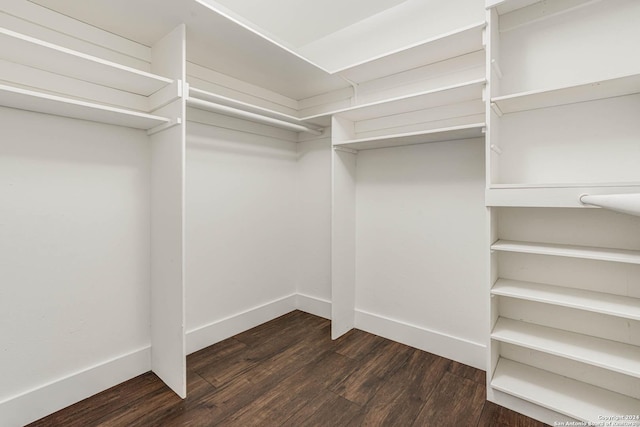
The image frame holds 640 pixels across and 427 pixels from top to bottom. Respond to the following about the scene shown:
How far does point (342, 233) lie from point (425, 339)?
104cm

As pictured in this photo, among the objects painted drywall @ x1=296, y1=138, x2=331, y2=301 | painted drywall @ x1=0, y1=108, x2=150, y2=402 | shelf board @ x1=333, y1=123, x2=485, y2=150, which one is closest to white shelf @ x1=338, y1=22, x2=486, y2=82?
shelf board @ x1=333, y1=123, x2=485, y2=150

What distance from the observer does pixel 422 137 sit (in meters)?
2.00

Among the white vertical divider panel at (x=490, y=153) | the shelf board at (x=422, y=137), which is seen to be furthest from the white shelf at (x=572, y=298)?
the shelf board at (x=422, y=137)

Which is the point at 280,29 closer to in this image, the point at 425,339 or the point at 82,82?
the point at 82,82

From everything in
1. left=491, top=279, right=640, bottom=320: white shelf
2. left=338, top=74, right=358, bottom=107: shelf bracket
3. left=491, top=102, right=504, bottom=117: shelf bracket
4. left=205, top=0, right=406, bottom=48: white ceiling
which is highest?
left=205, top=0, right=406, bottom=48: white ceiling

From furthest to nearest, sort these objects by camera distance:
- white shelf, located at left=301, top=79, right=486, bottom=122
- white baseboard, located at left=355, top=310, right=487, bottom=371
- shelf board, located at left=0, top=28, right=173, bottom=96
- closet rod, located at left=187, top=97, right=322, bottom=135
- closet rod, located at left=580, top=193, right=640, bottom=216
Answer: white baseboard, located at left=355, top=310, right=487, bottom=371, closet rod, located at left=187, top=97, right=322, bottom=135, white shelf, located at left=301, top=79, right=486, bottom=122, shelf board, located at left=0, top=28, right=173, bottom=96, closet rod, located at left=580, top=193, right=640, bottom=216

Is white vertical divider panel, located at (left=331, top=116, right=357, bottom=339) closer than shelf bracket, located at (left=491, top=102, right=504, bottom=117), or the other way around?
shelf bracket, located at (left=491, top=102, right=504, bottom=117)

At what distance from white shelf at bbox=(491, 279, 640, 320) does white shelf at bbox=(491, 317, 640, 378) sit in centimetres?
23

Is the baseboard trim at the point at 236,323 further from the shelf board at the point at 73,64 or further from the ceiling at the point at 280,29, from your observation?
the ceiling at the point at 280,29

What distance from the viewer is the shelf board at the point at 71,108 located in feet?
4.27

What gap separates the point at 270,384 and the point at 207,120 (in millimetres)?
1911

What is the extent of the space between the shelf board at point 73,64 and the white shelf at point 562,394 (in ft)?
8.47

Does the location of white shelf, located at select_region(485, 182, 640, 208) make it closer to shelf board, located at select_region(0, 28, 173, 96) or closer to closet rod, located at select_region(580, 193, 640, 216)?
closet rod, located at select_region(580, 193, 640, 216)

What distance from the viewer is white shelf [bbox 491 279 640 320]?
53.3 inches
